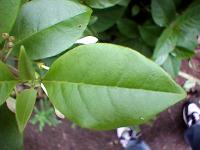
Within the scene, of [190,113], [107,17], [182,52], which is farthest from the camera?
[190,113]

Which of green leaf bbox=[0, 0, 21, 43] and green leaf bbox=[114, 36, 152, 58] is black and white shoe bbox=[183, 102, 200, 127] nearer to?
green leaf bbox=[114, 36, 152, 58]

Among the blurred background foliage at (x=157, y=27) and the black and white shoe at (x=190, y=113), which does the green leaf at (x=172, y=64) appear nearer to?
the blurred background foliage at (x=157, y=27)

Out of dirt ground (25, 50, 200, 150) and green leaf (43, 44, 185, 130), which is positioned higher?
green leaf (43, 44, 185, 130)

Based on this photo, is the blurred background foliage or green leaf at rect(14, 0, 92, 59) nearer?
green leaf at rect(14, 0, 92, 59)

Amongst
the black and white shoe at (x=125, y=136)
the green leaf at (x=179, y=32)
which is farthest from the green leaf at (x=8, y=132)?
the black and white shoe at (x=125, y=136)

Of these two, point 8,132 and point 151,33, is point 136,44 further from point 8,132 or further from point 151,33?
point 8,132

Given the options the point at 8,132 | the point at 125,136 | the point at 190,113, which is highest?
the point at 8,132

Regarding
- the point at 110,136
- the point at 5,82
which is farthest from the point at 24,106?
the point at 110,136

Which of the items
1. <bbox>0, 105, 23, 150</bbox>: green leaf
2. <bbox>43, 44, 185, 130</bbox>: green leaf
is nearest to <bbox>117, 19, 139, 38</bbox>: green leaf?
<bbox>0, 105, 23, 150</bbox>: green leaf
